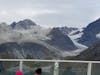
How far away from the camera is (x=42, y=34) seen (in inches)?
4815

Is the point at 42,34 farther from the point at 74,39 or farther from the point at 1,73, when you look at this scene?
the point at 1,73

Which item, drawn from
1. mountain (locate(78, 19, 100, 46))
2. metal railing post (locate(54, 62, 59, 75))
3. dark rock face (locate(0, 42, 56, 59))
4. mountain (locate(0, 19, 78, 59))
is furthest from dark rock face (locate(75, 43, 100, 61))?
mountain (locate(78, 19, 100, 46))

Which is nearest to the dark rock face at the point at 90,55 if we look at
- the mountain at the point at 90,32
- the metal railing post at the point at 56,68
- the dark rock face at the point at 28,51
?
the dark rock face at the point at 28,51

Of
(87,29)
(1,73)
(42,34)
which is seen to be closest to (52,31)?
(42,34)

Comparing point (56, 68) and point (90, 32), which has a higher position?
point (90, 32)

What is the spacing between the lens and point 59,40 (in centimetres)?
13162

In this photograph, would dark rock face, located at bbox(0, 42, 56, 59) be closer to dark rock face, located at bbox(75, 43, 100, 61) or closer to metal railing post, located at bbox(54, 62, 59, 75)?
dark rock face, located at bbox(75, 43, 100, 61)

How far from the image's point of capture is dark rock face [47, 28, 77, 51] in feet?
394

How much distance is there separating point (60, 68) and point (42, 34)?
4099 inches

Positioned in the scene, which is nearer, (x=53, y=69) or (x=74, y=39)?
(x=53, y=69)

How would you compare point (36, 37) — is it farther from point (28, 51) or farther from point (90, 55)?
point (90, 55)

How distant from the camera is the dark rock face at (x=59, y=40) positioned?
394ft

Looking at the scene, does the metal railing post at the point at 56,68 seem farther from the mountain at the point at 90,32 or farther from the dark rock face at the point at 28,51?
the mountain at the point at 90,32

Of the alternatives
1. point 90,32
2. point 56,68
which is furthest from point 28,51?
point 56,68
